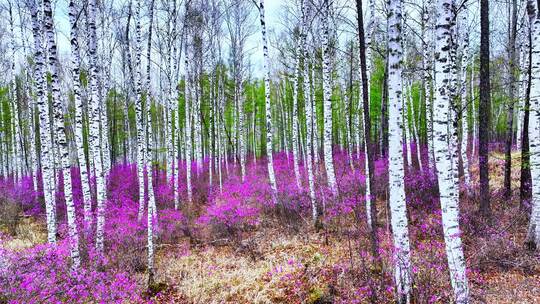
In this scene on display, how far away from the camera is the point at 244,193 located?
43.7ft

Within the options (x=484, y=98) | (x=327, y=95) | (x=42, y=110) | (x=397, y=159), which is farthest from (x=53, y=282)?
(x=484, y=98)

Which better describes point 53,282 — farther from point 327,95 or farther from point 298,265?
point 327,95

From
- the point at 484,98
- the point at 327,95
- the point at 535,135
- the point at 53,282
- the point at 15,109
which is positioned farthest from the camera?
the point at 15,109

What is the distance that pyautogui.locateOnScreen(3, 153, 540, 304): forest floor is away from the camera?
18.3 ft

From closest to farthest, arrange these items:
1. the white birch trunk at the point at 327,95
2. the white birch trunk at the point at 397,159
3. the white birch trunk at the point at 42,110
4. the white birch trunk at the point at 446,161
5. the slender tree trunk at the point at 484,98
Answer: the white birch trunk at the point at 446,161, the white birch trunk at the point at 397,159, the white birch trunk at the point at 42,110, the slender tree trunk at the point at 484,98, the white birch trunk at the point at 327,95

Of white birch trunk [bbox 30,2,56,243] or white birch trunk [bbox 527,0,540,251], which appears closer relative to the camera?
white birch trunk [bbox 527,0,540,251]

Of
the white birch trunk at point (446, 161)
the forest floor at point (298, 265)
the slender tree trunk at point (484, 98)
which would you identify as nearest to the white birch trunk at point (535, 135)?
the forest floor at point (298, 265)

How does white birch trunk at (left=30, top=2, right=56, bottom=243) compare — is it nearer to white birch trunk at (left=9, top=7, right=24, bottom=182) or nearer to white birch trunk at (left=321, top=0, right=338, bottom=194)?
white birch trunk at (left=9, top=7, right=24, bottom=182)

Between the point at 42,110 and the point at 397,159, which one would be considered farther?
the point at 42,110

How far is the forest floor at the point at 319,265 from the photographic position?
5.57 metres

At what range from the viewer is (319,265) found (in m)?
6.98

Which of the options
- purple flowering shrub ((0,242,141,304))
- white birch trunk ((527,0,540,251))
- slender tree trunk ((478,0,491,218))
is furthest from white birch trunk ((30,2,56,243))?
white birch trunk ((527,0,540,251))

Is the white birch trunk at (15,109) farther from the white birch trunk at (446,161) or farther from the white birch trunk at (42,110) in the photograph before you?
the white birch trunk at (446,161)

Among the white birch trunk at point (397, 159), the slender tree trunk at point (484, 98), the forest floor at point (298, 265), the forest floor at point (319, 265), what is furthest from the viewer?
the slender tree trunk at point (484, 98)
